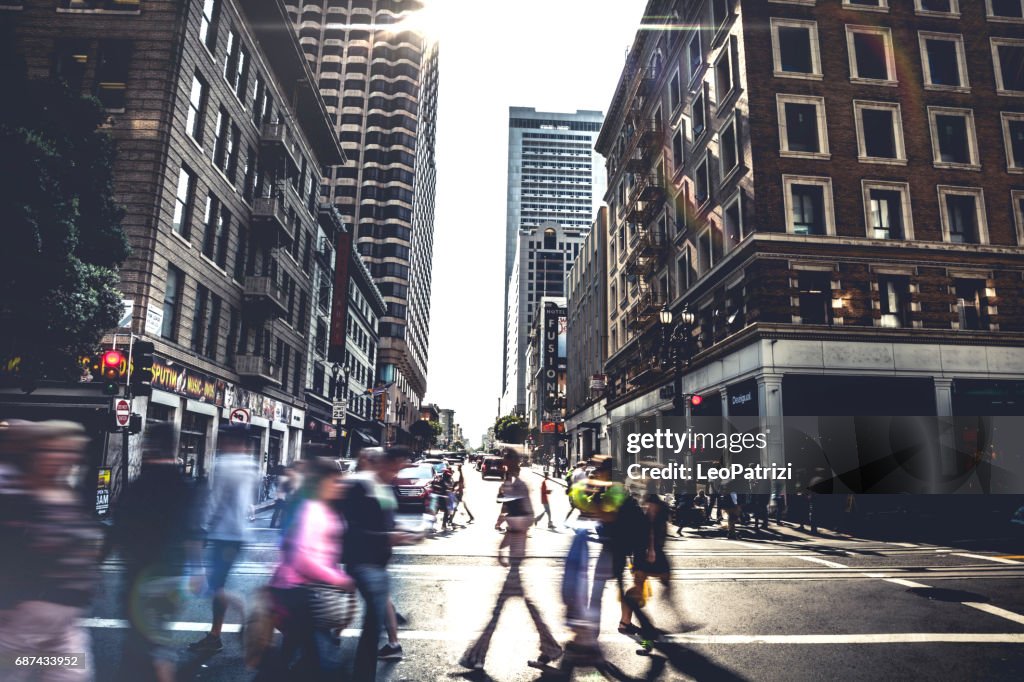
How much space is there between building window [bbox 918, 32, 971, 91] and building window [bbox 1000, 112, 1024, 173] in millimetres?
2329

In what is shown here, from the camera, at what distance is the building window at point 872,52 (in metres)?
27.5

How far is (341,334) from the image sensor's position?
45875mm

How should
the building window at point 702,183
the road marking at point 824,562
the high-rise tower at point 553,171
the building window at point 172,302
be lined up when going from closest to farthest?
the road marking at point 824,562, the building window at point 172,302, the building window at point 702,183, the high-rise tower at point 553,171

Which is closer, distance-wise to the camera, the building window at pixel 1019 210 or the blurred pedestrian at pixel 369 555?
the blurred pedestrian at pixel 369 555

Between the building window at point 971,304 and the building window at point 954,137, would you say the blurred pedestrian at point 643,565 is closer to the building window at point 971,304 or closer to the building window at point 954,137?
the building window at point 971,304

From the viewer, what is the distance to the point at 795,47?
27.4m

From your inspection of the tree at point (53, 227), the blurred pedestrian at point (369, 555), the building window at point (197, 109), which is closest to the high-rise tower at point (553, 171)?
the building window at point (197, 109)

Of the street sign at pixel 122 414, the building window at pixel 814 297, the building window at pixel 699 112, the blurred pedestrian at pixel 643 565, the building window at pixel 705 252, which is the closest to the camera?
the blurred pedestrian at pixel 643 565

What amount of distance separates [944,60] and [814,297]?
1357 centimetres

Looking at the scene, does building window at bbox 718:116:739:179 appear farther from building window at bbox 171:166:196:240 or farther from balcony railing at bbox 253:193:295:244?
building window at bbox 171:166:196:240

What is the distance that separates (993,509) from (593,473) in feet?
71.9

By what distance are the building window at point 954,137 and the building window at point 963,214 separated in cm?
127

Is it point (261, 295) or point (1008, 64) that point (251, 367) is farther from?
point (1008, 64)

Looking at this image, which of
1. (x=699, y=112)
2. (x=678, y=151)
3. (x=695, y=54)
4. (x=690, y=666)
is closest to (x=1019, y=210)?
(x=699, y=112)
